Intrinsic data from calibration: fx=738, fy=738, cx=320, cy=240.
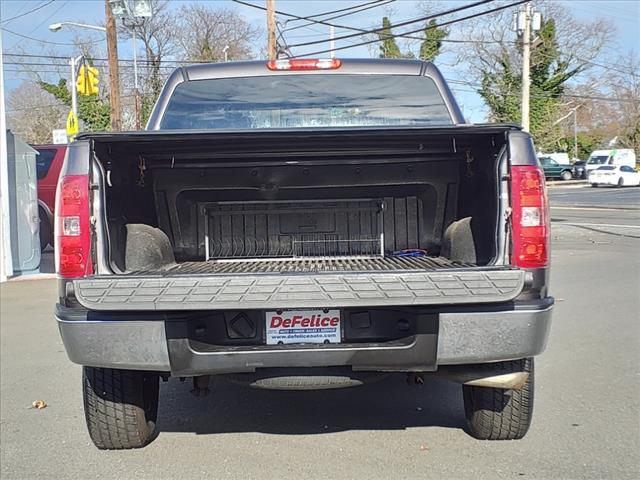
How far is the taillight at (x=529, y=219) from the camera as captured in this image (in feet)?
11.0

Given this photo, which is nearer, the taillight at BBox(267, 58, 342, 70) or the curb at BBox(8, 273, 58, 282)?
the taillight at BBox(267, 58, 342, 70)

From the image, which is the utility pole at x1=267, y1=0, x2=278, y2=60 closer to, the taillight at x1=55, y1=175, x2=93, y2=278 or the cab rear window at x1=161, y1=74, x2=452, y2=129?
the cab rear window at x1=161, y1=74, x2=452, y2=129

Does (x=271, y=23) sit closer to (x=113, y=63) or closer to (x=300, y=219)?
(x=113, y=63)

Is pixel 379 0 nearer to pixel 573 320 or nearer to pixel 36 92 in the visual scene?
pixel 573 320

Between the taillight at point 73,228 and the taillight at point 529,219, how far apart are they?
196 centimetres

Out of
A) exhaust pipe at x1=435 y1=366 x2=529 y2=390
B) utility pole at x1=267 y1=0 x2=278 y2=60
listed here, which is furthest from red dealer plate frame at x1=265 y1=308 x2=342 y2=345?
utility pole at x1=267 y1=0 x2=278 y2=60

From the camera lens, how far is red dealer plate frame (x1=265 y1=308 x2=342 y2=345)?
342cm

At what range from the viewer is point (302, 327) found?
135 inches

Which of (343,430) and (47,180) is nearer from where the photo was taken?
(343,430)

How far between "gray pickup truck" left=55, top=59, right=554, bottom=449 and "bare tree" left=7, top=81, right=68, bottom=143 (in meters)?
49.0

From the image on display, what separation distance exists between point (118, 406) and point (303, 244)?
1.51 metres

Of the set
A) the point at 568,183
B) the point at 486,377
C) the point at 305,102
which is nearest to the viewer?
the point at 486,377

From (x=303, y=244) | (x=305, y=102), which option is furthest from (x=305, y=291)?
(x=305, y=102)

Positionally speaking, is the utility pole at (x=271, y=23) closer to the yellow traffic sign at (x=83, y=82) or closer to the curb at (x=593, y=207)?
the yellow traffic sign at (x=83, y=82)
